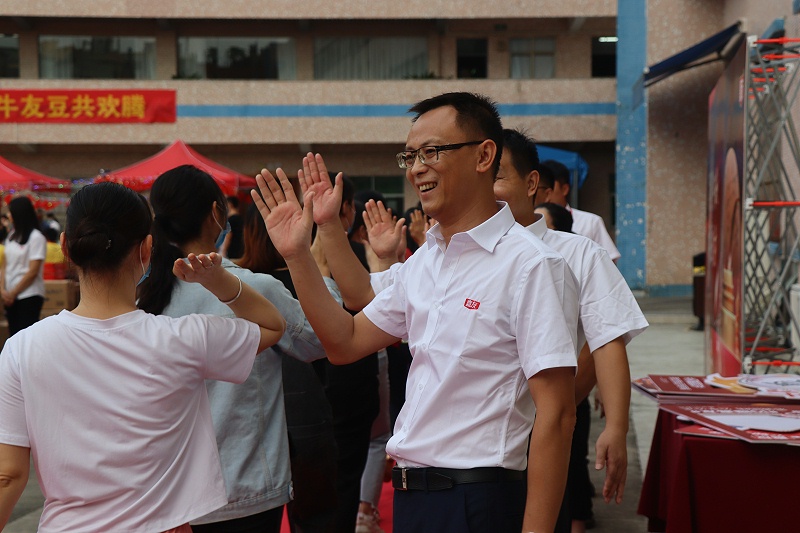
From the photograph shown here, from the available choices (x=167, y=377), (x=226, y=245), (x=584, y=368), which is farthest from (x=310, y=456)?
(x=226, y=245)

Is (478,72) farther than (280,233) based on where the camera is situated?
Yes

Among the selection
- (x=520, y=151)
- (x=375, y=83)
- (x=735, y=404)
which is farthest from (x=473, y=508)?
(x=375, y=83)

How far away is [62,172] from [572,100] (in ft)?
37.9

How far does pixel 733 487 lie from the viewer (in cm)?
296


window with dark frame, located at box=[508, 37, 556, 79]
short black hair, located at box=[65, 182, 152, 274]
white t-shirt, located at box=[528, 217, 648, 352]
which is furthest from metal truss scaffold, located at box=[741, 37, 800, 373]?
window with dark frame, located at box=[508, 37, 556, 79]

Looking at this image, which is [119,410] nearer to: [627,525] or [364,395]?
[364,395]

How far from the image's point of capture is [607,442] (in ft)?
7.97

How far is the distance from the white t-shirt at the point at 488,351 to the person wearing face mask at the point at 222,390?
598 millimetres

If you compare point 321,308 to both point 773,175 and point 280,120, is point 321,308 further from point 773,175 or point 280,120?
point 280,120

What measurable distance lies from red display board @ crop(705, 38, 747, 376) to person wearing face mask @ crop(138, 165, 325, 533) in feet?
10.9

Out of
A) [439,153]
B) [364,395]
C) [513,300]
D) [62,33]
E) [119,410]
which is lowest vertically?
[364,395]

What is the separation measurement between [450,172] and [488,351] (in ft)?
1.41

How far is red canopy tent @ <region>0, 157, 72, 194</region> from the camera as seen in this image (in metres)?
11.5

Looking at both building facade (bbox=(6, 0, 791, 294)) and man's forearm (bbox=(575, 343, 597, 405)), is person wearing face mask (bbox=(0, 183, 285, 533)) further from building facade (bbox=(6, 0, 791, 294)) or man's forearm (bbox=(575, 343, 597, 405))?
building facade (bbox=(6, 0, 791, 294))
